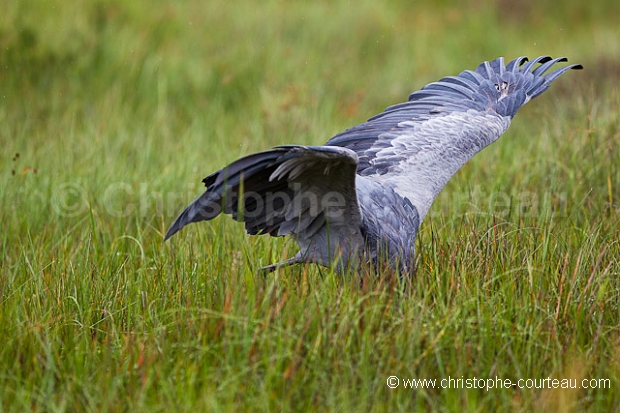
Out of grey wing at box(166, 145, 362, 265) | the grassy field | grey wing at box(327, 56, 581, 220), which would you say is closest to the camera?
the grassy field

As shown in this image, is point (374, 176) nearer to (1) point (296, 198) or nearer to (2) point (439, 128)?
(2) point (439, 128)

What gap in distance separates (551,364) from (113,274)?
1656mm

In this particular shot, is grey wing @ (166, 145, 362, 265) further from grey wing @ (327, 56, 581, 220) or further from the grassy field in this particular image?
grey wing @ (327, 56, 581, 220)

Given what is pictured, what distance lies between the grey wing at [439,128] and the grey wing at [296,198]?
491 millimetres

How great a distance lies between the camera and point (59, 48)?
22.6 feet

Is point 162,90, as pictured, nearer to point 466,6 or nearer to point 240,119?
point 240,119

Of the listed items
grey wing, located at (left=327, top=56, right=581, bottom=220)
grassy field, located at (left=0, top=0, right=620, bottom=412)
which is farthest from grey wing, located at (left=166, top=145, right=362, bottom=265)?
grey wing, located at (left=327, top=56, right=581, bottom=220)

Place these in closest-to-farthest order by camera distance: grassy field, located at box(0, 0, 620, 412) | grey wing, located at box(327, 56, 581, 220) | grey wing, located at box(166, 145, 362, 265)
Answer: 1. grassy field, located at box(0, 0, 620, 412)
2. grey wing, located at box(166, 145, 362, 265)
3. grey wing, located at box(327, 56, 581, 220)

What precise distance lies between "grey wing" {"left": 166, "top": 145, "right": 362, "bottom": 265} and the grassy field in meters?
0.16

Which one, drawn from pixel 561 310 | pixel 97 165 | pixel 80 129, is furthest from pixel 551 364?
pixel 80 129

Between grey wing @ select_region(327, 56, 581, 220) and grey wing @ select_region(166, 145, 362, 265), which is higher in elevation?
grey wing @ select_region(327, 56, 581, 220)

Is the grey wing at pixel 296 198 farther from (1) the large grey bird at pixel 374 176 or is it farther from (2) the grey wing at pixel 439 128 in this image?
(2) the grey wing at pixel 439 128

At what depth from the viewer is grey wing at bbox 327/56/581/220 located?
12.7 feet

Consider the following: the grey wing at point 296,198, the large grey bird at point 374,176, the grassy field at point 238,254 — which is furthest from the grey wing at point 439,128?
the grey wing at point 296,198
